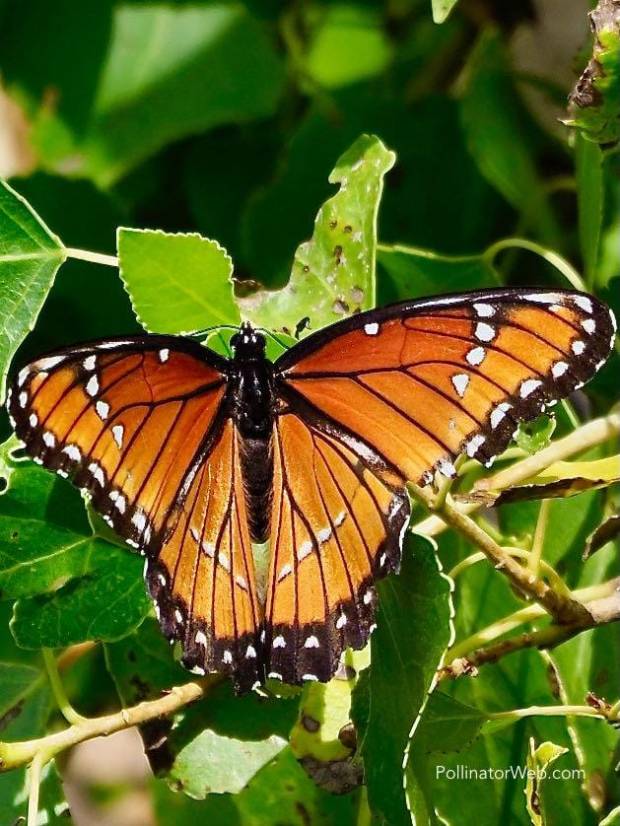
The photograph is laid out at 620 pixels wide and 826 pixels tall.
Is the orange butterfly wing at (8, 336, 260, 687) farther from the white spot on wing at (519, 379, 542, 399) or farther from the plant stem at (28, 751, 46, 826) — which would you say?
the white spot on wing at (519, 379, 542, 399)

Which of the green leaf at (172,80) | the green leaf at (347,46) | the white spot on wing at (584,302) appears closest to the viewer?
the white spot on wing at (584,302)

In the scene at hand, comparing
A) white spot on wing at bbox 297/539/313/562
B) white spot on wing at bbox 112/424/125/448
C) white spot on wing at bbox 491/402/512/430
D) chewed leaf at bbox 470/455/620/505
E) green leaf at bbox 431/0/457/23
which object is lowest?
chewed leaf at bbox 470/455/620/505

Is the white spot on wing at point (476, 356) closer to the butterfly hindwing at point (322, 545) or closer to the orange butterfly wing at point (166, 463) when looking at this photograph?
the butterfly hindwing at point (322, 545)

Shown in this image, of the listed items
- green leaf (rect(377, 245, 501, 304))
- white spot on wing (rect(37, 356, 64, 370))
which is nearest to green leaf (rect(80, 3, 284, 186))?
green leaf (rect(377, 245, 501, 304))

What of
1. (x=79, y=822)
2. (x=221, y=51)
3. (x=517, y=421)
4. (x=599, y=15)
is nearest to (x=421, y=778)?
(x=517, y=421)

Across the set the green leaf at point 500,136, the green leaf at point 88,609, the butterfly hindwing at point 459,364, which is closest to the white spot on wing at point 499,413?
the butterfly hindwing at point 459,364
